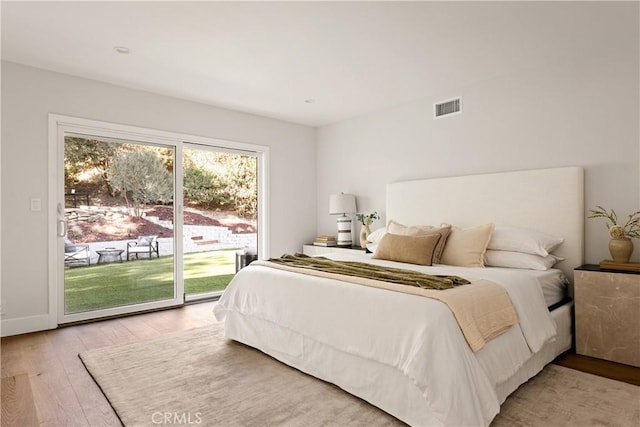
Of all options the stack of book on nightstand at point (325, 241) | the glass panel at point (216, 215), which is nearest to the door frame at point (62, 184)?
the glass panel at point (216, 215)

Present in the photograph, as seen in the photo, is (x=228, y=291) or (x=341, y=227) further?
(x=341, y=227)

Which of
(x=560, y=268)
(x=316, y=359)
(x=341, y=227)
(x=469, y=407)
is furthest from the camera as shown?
(x=341, y=227)

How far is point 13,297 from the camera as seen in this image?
3416mm

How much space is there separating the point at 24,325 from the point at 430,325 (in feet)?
12.0

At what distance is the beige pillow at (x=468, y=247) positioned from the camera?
10.4 feet

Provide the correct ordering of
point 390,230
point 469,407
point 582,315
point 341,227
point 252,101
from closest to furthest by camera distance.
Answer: point 469,407 < point 582,315 < point 390,230 < point 252,101 < point 341,227

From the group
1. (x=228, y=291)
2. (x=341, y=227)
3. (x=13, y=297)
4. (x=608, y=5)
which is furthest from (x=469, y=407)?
(x=13, y=297)

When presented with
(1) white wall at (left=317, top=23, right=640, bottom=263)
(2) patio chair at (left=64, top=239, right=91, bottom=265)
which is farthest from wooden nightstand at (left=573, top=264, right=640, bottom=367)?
(2) patio chair at (left=64, top=239, right=91, bottom=265)

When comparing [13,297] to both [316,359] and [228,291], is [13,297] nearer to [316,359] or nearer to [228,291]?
[228,291]

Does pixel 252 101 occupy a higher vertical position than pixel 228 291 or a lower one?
higher

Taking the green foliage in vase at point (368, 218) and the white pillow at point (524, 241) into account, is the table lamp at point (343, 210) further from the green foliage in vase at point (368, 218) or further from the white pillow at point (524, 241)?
the white pillow at point (524, 241)

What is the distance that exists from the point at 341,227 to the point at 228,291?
226 cm

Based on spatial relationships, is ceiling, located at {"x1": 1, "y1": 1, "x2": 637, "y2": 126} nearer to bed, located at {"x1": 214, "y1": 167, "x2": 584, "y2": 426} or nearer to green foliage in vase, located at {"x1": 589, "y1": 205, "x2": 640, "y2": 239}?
bed, located at {"x1": 214, "y1": 167, "x2": 584, "y2": 426}

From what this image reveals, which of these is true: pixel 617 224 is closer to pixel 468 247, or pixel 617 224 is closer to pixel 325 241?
pixel 468 247
